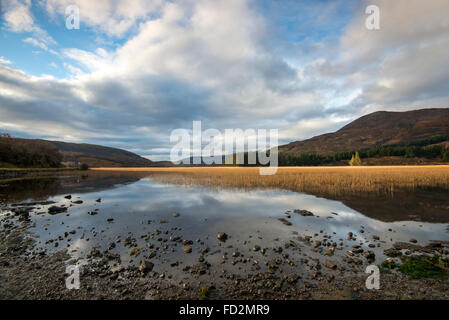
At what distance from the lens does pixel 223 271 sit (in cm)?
721

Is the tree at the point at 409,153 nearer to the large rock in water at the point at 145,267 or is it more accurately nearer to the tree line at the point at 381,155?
the tree line at the point at 381,155

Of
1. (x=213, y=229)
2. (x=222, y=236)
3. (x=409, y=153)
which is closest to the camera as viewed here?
(x=222, y=236)

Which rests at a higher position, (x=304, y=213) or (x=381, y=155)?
(x=381, y=155)

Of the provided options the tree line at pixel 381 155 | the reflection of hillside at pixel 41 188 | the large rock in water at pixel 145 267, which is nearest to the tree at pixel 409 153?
the tree line at pixel 381 155

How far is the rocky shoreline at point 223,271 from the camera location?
5.91 metres

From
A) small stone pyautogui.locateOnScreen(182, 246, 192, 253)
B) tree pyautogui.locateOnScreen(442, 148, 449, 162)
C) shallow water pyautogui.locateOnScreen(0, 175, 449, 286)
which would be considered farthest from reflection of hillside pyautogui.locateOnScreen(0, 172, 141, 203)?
tree pyautogui.locateOnScreen(442, 148, 449, 162)

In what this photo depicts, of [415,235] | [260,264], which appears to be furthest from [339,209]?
[260,264]

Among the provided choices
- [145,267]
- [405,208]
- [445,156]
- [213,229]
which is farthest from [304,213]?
[445,156]

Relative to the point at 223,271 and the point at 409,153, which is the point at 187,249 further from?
the point at 409,153

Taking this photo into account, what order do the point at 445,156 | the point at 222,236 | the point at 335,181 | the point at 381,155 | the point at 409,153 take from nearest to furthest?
the point at 222,236, the point at 335,181, the point at 445,156, the point at 409,153, the point at 381,155

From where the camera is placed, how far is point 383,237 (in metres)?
10.6

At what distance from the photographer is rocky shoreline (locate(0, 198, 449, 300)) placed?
5906 mm
